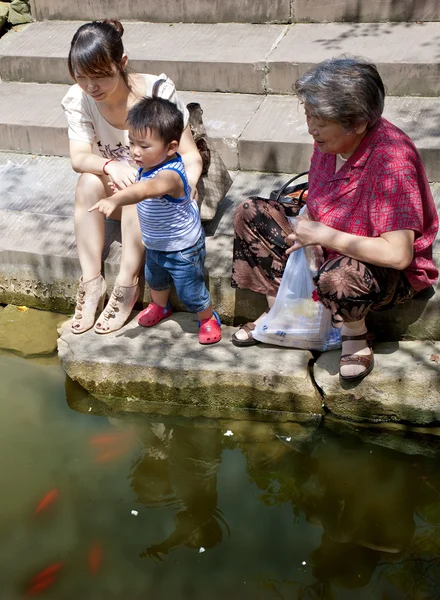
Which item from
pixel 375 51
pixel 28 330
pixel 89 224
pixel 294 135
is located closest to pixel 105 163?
pixel 89 224

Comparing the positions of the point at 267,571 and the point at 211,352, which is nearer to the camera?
the point at 267,571

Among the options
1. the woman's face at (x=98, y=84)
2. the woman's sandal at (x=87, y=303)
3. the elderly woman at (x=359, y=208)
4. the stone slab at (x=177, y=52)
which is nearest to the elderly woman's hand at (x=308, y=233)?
the elderly woman at (x=359, y=208)

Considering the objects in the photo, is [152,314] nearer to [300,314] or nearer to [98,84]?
[300,314]

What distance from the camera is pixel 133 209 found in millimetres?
4039

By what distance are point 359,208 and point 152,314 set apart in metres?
1.37

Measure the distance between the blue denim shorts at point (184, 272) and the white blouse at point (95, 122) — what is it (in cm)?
66

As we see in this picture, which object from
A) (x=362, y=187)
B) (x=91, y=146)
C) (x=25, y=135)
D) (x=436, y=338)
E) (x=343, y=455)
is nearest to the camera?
(x=362, y=187)

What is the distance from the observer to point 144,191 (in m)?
3.44

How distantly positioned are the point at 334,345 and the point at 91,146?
169 centimetres

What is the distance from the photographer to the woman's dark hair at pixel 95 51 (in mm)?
3633

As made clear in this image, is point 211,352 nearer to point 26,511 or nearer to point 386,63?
point 26,511

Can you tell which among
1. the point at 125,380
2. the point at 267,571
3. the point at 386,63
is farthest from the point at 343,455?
the point at 386,63

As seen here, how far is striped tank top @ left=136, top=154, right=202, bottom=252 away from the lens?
3.70 meters

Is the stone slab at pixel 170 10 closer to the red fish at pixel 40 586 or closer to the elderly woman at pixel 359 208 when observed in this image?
the elderly woman at pixel 359 208
